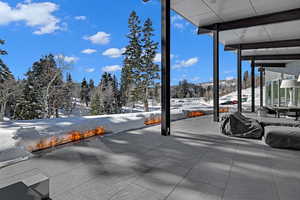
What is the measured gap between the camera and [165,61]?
3.74 m

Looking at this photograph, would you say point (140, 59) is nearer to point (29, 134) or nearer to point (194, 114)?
point (194, 114)

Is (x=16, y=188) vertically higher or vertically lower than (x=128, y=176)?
higher

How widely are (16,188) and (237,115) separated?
4.16m

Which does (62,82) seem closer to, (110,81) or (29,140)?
(110,81)

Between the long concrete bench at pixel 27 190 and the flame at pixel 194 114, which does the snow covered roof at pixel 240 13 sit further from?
the long concrete bench at pixel 27 190

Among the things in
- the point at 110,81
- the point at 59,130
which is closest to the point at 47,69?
the point at 110,81

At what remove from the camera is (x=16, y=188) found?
3.44 ft

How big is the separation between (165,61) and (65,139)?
2.46 m

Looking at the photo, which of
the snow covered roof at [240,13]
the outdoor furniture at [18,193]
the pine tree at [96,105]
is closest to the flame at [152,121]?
the snow covered roof at [240,13]

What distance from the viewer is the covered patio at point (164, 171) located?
61.9 inches

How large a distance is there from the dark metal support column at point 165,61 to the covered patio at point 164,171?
84 cm

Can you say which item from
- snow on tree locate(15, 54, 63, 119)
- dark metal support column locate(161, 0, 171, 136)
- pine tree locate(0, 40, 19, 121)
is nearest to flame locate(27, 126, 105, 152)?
dark metal support column locate(161, 0, 171, 136)

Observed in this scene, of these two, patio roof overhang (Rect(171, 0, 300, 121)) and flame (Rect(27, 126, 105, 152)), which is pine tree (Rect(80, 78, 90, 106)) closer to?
patio roof overhang (Rect(171, 0, 300, 121))

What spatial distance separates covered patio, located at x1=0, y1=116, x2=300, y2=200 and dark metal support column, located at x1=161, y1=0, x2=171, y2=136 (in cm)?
84
